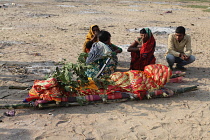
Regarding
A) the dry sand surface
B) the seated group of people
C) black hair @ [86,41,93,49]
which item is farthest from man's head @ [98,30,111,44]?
the dry sand surface

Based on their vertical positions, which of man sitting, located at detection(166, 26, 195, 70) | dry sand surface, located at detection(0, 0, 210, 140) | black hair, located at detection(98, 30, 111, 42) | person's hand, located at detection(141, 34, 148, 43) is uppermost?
black hair, located at detection(98, 30, 111, 42)

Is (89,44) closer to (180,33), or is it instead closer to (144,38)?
(144,38)

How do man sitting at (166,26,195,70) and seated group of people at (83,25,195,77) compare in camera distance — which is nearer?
seated group of people at (83,25,195,77)

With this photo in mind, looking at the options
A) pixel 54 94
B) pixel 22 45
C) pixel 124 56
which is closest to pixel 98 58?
pixel 54 94

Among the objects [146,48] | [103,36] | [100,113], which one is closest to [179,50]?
[146,48]

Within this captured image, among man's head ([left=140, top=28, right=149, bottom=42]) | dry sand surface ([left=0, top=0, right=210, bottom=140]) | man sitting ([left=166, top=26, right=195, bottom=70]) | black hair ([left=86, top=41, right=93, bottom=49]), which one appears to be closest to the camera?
dry sand surface ([left=0, top=0, right=210, bottom=140])

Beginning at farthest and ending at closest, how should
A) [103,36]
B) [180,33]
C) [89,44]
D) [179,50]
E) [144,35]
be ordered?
[179,50] → [89,44] → [180,33] → [144,35] → [103,36]

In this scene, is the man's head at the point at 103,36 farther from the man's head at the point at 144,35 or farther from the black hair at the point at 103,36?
the man's head at the point at 144,35

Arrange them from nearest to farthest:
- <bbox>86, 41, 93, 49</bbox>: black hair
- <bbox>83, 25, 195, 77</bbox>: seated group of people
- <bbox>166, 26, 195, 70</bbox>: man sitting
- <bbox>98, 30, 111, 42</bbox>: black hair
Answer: <bbox>98, 30, 111, 42</bbox>: black hair, <bbox>83, 25, 195, 77</bbox>: seated group of people, <bbox>166, 26, 195, 70</bbox>: man sitting, <bbox>86, 41, 93, 49</bbox>: black hair

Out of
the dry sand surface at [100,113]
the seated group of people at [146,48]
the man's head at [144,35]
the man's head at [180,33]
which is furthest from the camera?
the man's head at [180,33]

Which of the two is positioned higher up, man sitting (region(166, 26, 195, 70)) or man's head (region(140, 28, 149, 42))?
man's head (region(140, 28, 149, 42))

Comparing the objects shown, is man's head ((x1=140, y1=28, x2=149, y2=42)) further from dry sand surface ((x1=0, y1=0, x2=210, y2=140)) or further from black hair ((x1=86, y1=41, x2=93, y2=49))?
black hair ((x1=86, y1=41, x2=93, y2=49))

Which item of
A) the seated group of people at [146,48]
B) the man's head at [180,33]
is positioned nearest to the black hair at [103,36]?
the seated group of people at [146,48]

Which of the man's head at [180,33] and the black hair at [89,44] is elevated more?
the man's head at [180,33]
